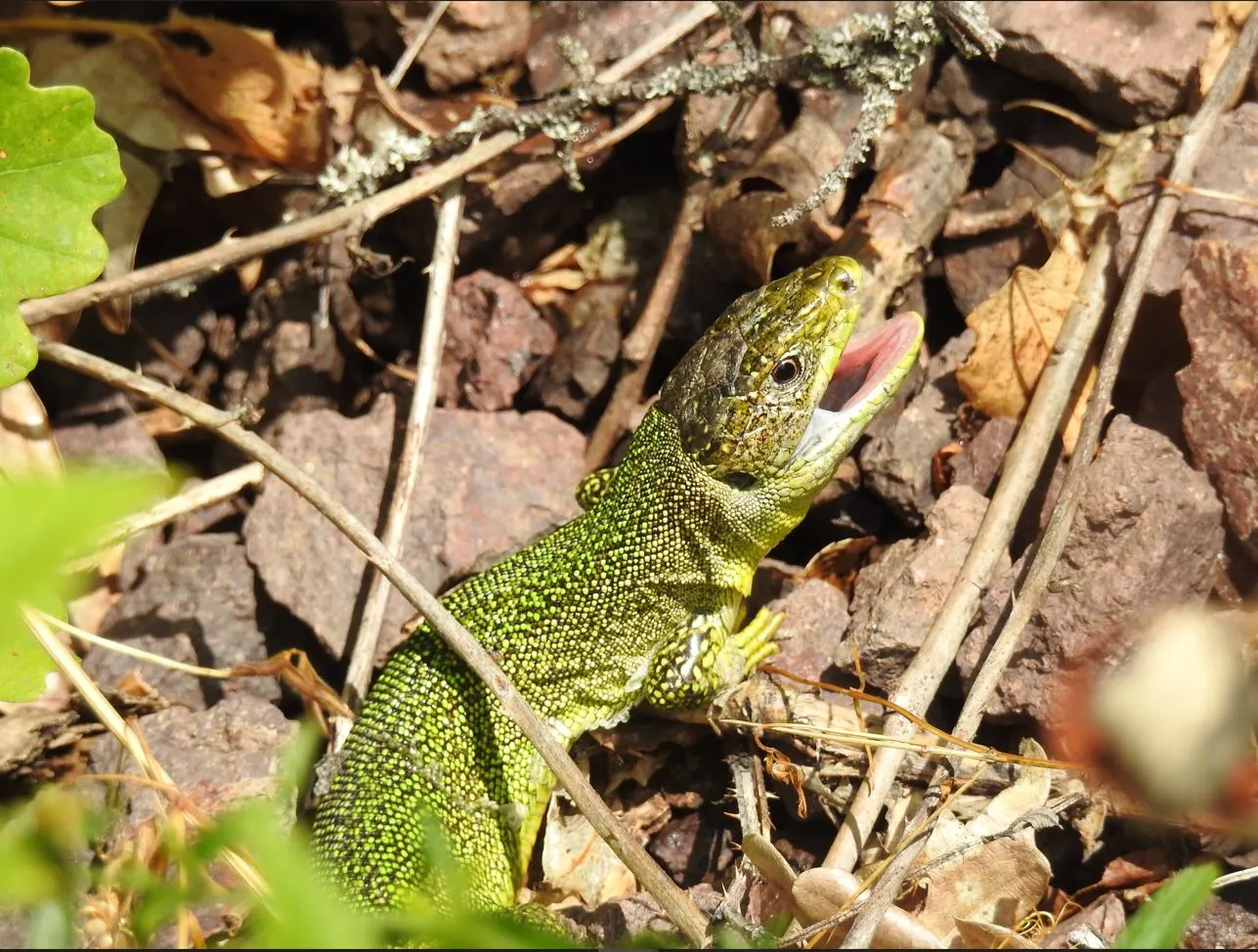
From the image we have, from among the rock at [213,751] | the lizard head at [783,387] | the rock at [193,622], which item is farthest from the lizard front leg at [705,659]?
the rock at [193,622]

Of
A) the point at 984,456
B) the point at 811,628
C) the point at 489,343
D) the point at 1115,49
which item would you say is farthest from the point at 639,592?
the point at 1115,49

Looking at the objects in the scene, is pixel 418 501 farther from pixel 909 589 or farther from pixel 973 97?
pixel 973 97

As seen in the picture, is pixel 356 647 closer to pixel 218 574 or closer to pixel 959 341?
pixel 218 574

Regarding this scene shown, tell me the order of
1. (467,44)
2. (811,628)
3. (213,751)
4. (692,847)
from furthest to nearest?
1. (467,44)
2. (811,628)
3. (213,751)
4. (692,847)

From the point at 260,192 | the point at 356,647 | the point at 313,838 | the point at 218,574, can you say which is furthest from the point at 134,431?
the point at 313,838

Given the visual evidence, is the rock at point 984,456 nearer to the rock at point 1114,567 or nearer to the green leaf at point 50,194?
the rock at point 1114,567

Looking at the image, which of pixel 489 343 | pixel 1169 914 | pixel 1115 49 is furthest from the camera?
pixel 489 343
